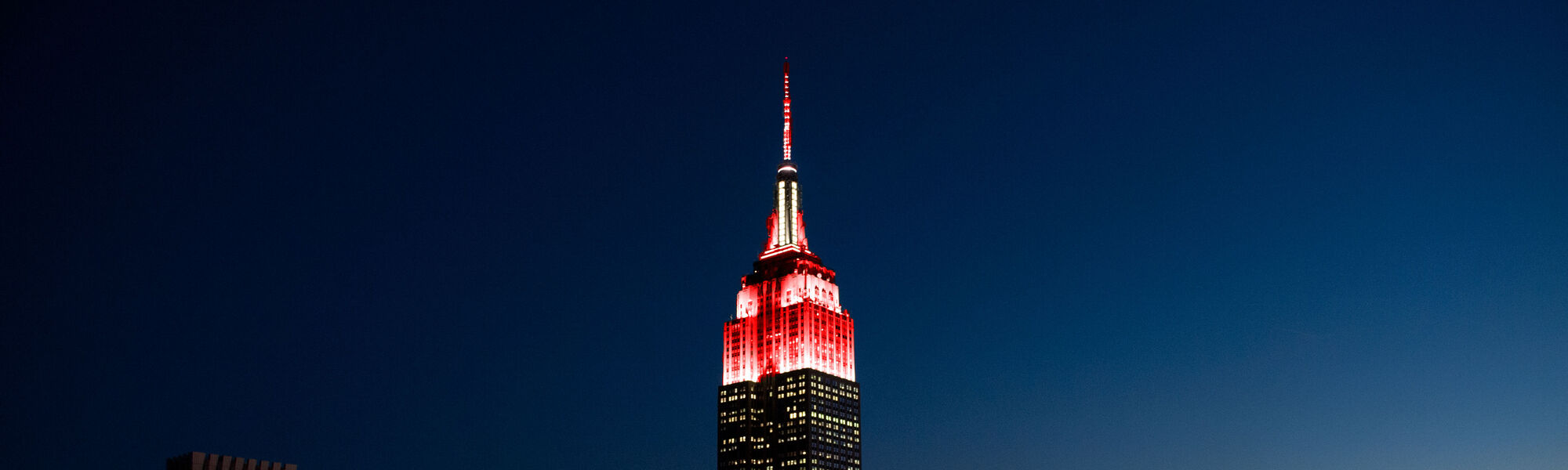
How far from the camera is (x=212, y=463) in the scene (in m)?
155

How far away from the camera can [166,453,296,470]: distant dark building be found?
152875 mm

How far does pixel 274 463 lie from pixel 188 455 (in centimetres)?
1020

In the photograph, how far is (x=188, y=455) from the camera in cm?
15325

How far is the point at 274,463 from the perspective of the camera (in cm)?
16112

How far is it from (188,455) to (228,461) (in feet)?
14.3

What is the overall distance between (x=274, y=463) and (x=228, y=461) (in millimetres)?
5902

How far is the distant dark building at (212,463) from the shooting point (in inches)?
6019

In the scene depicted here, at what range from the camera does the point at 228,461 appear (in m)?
156
